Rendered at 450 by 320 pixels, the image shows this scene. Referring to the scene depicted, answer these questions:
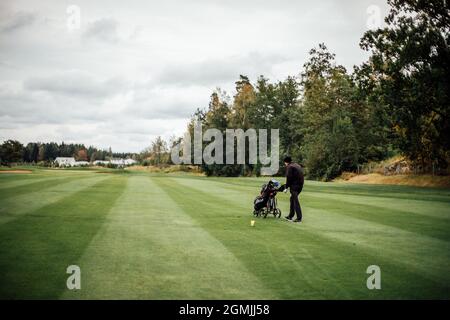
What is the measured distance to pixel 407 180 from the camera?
4825 cm

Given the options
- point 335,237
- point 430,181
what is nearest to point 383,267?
point 335,237

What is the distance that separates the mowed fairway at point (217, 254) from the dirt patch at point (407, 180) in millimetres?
29355

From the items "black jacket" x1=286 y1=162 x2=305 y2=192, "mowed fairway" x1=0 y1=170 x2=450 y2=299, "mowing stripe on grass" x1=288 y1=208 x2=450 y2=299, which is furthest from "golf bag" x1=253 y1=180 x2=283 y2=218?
"mowing stripe on grass" x1=288 y1=208 x2=450 y2=299

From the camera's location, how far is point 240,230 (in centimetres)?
1343

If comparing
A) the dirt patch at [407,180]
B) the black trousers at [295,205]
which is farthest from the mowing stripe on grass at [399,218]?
the dirt patch at [407,180]

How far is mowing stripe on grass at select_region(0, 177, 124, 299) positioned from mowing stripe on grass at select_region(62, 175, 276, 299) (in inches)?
17.1

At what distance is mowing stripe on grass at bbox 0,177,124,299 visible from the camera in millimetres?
7209

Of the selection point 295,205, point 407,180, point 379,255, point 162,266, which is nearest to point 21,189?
point 295,205

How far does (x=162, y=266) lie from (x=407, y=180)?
45297 millimetres

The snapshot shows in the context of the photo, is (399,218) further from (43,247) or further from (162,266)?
(43,247)

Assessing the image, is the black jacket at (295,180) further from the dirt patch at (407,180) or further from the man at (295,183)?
the dirt patch at (407,180)

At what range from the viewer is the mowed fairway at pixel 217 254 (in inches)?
282

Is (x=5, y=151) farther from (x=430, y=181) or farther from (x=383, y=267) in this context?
(x=383, y=267)
